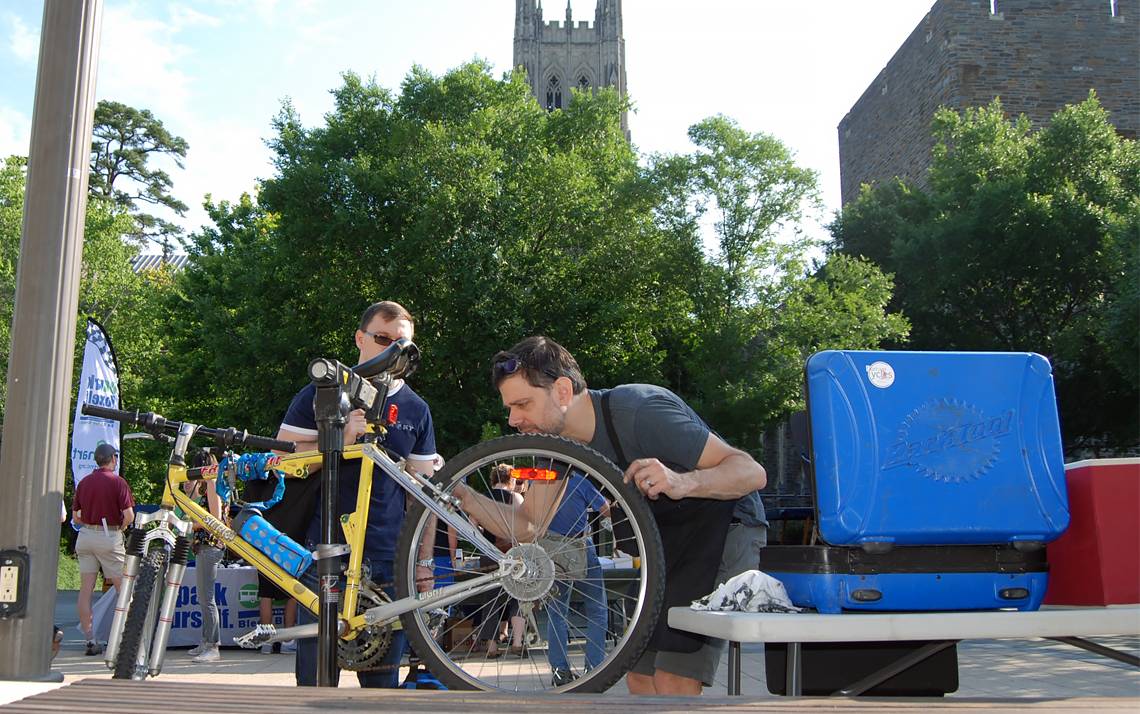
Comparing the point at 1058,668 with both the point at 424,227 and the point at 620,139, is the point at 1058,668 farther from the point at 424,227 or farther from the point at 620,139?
the point at 620,139

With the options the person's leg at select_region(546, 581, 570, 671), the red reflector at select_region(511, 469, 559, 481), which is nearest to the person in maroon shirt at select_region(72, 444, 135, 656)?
the person's leg at select_region(546, 581, 570, 671)

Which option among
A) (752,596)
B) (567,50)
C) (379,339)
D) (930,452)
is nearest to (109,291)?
(379,339)

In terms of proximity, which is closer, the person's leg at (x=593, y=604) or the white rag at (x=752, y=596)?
the white rag at (x=752, y=596)

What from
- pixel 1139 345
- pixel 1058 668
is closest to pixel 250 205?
pixel 1139 345

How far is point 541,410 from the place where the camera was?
3324 millimetres

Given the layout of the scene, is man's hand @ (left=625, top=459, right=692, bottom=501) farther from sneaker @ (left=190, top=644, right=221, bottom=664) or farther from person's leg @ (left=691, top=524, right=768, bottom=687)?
sneaker @ (left=190, top=644, right=221, bottom=664)

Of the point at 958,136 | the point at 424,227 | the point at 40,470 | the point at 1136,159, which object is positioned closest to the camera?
the point at 40,470

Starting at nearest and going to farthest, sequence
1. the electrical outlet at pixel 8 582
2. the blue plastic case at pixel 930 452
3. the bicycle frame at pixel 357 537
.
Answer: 1. the blue plastic case at pixel 930 452
2. the bicycle frame at pixel 357 537
3. the electrical outlet at pixel 8 582

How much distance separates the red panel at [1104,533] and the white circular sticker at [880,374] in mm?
700

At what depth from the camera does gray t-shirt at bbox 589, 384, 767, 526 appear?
10.4 feet

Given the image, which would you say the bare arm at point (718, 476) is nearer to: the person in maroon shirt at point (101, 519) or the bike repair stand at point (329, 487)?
the bike repair stand at point (329, 487)

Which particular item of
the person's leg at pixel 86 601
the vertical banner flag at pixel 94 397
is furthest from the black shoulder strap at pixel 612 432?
the vertical banner flag at pixel 94 397

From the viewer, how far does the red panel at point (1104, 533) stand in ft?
8.94

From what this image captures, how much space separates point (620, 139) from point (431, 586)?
3139 cm
